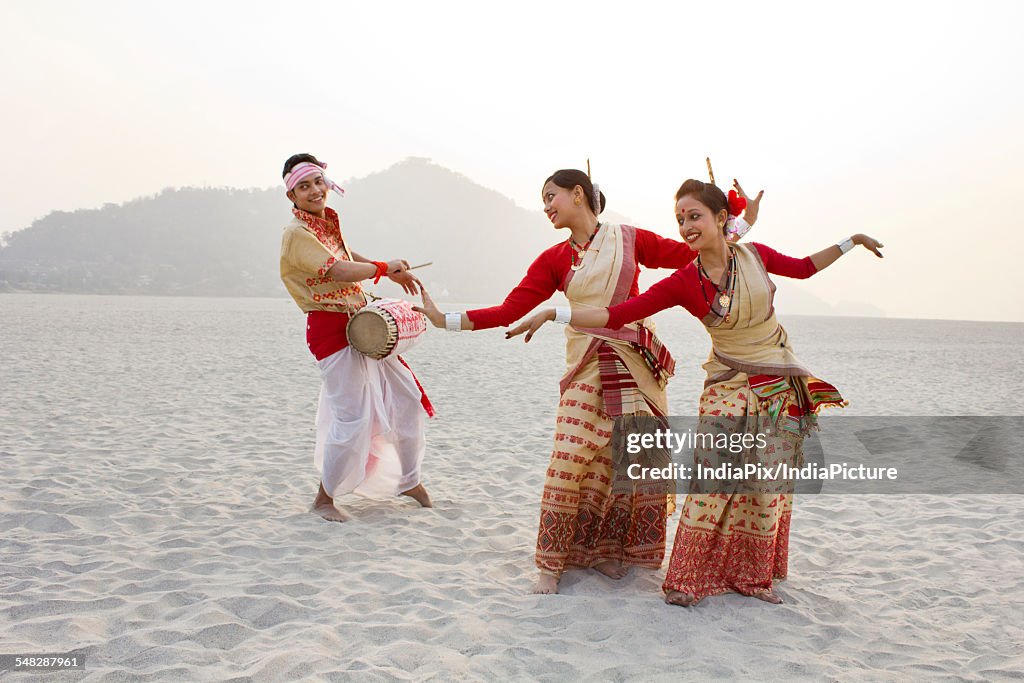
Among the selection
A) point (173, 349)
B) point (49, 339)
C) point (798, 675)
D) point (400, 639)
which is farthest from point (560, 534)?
point (49, 339)

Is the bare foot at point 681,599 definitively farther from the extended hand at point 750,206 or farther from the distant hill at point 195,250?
the distant hill at point 195,250

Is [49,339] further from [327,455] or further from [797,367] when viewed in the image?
[797,367]

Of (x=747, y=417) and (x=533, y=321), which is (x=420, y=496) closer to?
(x=533, y=321)

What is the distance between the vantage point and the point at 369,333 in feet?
16.2

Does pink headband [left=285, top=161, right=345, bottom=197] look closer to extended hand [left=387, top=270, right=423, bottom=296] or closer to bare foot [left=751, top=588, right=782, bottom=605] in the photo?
extended hand [left=387, top=270, right=423, bottom=296]

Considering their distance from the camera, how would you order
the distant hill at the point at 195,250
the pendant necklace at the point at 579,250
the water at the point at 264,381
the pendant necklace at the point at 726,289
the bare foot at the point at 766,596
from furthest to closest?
the distant hill at the point at 195,250 < the water at the point at 264,381 < the pendant necklace at the point at 579,250 < the bare foot at the point at 766,596 < the pendant necklace at the point at 726,289

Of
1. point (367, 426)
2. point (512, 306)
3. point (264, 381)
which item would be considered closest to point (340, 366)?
point (367, 426)

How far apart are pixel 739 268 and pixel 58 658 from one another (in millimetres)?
3408

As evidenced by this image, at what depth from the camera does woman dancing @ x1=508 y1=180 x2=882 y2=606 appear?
3.67m

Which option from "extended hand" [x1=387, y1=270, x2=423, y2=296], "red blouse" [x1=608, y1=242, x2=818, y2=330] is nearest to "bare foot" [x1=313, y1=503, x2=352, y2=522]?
"extended hand" [x1=387, y1=270, x2=423, y2=296]

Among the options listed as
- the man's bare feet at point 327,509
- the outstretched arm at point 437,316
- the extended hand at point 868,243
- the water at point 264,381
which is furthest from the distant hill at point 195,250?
the extended hand at point 868,243

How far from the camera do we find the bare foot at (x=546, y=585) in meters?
3.94

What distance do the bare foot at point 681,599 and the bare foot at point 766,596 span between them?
13.3 inches

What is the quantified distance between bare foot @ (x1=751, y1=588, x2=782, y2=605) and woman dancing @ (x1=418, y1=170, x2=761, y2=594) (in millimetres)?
550
